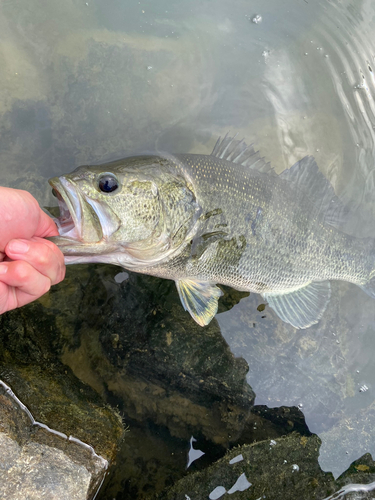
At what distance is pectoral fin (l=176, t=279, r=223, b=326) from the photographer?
2986 mm

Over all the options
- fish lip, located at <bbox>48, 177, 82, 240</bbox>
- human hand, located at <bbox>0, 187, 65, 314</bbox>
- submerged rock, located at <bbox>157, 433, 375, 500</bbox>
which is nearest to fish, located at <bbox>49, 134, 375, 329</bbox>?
→ fish lip, located at <bbox>48, 177, 82, 240</bbox>

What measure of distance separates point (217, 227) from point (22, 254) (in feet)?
5.08

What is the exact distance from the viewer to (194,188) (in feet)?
8.84

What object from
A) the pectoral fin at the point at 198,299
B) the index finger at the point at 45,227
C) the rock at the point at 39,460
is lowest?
the rock at the point at 39,460

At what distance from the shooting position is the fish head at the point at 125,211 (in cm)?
217

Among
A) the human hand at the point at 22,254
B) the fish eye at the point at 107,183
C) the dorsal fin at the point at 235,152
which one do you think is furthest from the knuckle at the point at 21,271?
the dorsal fin at the point at 235,152

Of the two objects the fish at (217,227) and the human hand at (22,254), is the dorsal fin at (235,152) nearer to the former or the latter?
the fish at (217,227)

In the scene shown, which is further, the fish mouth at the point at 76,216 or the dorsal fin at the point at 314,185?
the dorsal fin at the point at 314,185

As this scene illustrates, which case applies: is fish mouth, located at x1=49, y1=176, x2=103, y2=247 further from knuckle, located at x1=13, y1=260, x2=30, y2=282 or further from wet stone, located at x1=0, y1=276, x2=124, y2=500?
wet stone, located at x1=0, y1=276, x2=124, y2=500

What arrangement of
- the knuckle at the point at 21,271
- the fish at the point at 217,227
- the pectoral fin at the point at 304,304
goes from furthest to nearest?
the pectoral fin at the point at 304,304 → the fish at the point at 217,227 → the knuckle at the point at 21,271

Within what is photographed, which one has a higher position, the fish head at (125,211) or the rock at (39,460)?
the fish head at (125,211)

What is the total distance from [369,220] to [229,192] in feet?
6.83

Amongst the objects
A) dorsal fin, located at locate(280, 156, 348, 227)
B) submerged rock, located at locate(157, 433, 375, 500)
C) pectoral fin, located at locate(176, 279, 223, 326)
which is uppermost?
dorsal fin, located at locate(280, 156, 348, 227)

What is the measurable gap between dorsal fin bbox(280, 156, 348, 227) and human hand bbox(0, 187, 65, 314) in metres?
2.19
